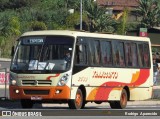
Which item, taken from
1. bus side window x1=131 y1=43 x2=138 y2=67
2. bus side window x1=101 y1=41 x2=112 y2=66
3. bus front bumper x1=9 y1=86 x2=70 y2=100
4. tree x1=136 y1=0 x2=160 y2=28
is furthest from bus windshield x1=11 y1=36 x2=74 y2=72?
tree x1=136 y1=0 x2=160 y2=28

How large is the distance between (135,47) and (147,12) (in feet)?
214

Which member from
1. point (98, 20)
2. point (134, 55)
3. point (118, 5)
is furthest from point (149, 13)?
point (134, 55)

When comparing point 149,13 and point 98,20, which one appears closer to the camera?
point 98,20

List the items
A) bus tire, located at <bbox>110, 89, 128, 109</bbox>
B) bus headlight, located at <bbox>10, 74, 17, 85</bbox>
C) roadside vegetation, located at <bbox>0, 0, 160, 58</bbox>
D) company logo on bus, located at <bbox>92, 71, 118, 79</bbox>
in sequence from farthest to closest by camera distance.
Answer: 1. roadside vegetation, located at <bbox>0, 0, 160, 58</bbox>
2. bus tire, located at <bbox>110, 89, 128, 109</bbox>
3. company logo on bus, located at <bbox>92, 71, 118, 79</bbox>
4. bus headlight, located at <bbox>10, 74, 17, 85</bbox>

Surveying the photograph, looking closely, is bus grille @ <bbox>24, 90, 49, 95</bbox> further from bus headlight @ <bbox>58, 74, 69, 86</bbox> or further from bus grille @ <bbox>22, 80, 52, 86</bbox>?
bus headlight @ <bbox>58, 74, 69, 86</bbox>

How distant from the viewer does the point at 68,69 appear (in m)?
23.3

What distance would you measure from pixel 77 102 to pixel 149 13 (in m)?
69.3

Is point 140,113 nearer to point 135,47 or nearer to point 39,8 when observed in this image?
point 135,47

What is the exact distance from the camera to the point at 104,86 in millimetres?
25703

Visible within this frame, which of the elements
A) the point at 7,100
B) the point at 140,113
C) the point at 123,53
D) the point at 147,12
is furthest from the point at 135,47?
the point at 147,12

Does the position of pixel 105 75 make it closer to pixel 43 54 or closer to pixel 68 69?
pixel 68 69

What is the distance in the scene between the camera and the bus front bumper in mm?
23297

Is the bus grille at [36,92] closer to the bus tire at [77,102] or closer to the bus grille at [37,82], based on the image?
the bus grille at [37,82]

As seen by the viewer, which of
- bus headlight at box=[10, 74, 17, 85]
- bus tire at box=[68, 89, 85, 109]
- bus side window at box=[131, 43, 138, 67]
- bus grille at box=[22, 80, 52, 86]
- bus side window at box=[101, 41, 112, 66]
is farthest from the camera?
bus side window at box=[131, 43, 138, 67]
